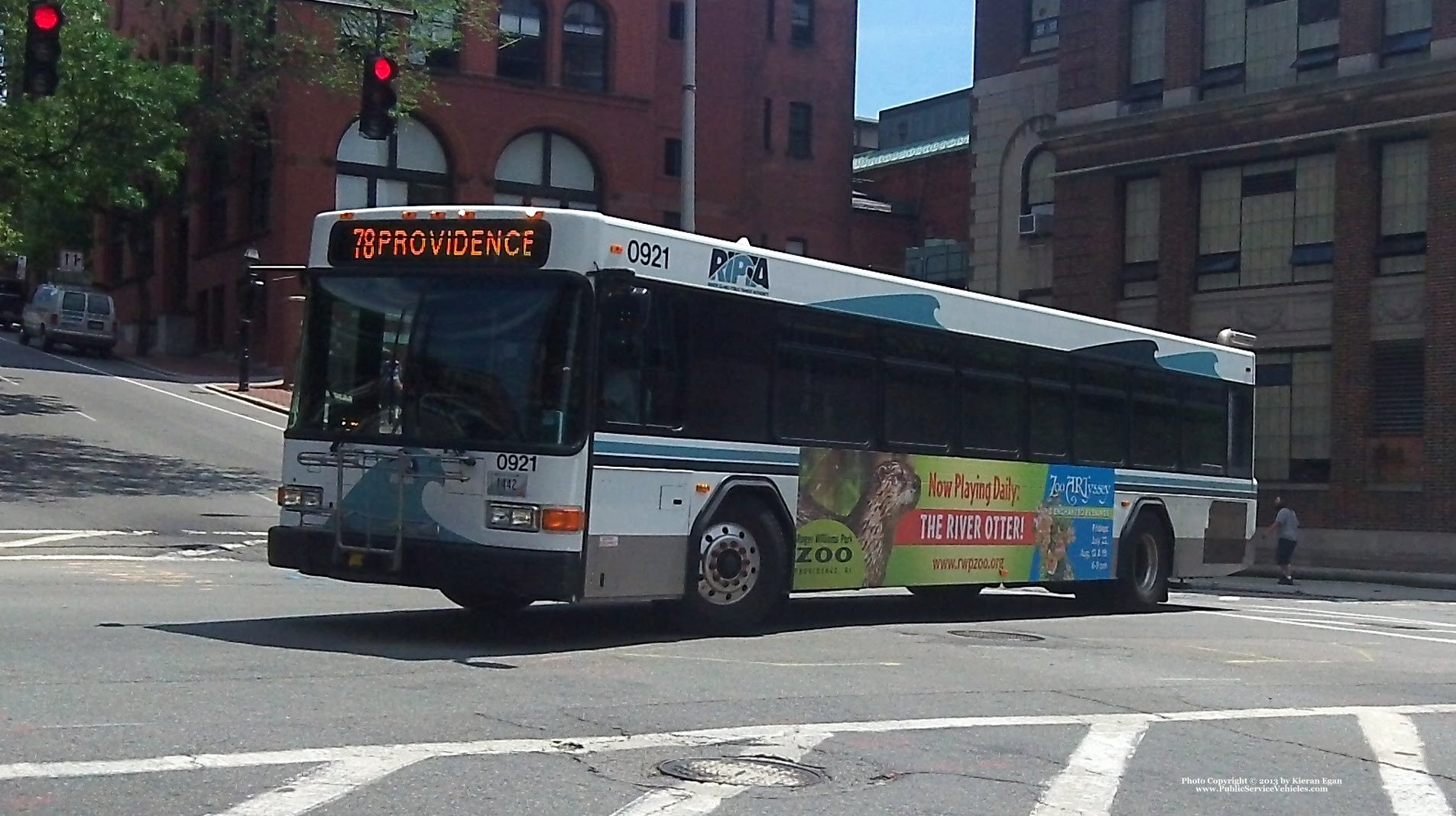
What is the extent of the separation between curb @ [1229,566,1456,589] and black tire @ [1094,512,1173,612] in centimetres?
1261

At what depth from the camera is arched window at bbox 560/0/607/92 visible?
2255 inches

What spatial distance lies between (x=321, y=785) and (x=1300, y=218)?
32.6 meters

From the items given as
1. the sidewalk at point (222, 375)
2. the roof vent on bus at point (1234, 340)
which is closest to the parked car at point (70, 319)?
the sidewalk at point (222, 375)

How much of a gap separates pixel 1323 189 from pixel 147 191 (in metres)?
39.3

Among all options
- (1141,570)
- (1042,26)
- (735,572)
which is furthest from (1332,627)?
(1042,26)

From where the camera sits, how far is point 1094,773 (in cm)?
850

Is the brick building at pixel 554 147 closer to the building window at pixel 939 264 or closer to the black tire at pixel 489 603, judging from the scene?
the building window at pixel 939 264

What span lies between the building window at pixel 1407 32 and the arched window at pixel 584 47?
28096 millimetres

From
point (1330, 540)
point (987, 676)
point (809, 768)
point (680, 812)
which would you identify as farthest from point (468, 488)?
point (1330, 540)

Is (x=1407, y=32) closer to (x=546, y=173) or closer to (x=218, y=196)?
(x=546, y=173)

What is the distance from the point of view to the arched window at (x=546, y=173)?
2216 inches

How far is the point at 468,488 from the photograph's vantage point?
39.3 feet

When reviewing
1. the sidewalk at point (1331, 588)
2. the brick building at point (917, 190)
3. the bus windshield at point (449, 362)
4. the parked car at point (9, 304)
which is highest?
the brick building at point (917, 190)

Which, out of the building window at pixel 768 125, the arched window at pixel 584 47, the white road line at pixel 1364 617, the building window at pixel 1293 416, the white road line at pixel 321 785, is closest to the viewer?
the white road line at pixel 321 785
